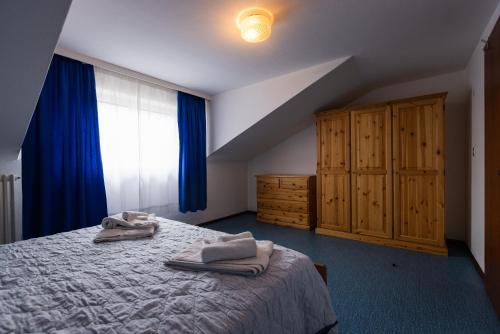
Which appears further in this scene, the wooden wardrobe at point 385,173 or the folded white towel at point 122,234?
the wooden wardrobe at point 385,173

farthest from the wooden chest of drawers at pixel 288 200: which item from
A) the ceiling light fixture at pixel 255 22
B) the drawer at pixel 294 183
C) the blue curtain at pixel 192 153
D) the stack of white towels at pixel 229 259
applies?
the stack of white towels at pixel 229 259

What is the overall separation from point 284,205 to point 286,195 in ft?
0.61

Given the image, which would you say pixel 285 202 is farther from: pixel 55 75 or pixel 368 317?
pixel 55 75

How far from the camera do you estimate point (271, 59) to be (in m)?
2.60

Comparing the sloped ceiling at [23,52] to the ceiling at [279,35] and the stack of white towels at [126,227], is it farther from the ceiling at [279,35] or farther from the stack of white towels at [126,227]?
the stack of white towels at [126,227]

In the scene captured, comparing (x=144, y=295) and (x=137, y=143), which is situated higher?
(x=137, y=143)

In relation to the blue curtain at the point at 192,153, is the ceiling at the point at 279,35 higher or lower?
higher

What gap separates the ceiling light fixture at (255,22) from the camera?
1.76m

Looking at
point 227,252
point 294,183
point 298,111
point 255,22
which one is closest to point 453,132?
point 298,111

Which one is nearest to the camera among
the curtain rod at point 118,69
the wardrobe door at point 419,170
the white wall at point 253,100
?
the curtain rod at point 118,69

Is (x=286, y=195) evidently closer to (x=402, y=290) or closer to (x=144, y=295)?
(x=402, y=290)

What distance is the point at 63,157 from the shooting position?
233 cm

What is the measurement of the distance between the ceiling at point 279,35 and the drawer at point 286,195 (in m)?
2.01

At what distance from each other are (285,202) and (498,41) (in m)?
3.12
